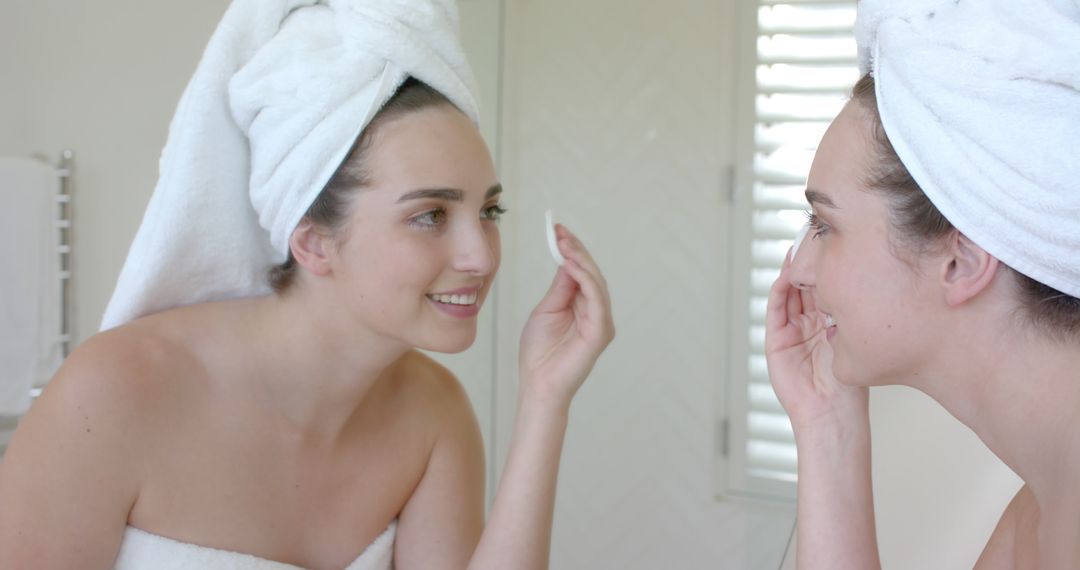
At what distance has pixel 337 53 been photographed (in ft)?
3.78

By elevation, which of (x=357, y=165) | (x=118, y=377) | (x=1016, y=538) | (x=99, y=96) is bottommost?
(x=1016, y=538)

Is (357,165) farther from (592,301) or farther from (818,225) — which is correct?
(818,225)

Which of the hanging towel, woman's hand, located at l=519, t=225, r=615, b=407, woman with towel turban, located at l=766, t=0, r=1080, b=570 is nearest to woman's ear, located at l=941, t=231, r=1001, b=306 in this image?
woman with towel turban, located at l=766, t=0, r=1080, b=570

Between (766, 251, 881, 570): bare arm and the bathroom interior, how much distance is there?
911mm

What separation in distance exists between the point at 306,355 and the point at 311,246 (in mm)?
134

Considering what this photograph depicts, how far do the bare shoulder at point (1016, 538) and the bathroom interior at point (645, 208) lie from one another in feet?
2.97

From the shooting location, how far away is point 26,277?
1.65 meters

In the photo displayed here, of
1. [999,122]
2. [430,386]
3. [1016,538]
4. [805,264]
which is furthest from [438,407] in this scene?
[999,122]

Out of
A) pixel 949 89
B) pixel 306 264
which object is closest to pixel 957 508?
pixel 949 89

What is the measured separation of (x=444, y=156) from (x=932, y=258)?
0.56 meters

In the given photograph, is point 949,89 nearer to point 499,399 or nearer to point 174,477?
point 174,477

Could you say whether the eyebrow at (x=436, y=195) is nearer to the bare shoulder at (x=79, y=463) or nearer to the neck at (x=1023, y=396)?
the bare shoulder at (x=79, y=463)

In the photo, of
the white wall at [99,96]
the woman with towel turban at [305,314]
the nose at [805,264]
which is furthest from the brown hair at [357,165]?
the white wall at [99,96]

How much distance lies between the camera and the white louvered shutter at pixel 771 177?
6.75 feet
